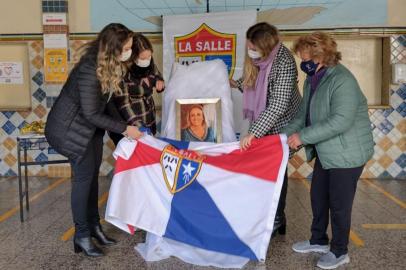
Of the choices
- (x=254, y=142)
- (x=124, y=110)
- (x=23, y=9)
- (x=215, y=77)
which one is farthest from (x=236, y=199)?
(x=23, y=9)

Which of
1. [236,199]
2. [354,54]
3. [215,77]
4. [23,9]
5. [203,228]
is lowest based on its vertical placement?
[203,228]

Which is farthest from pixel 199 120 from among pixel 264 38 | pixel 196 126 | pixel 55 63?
pixel 55 63

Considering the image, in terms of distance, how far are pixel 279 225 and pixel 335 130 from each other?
99cm

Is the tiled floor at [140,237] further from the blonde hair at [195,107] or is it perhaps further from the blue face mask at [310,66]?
the blue face mask at [310,66]

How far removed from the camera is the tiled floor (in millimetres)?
2807

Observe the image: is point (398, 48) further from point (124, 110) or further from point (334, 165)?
point (124, 110)

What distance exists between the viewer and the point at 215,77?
10.00 feet

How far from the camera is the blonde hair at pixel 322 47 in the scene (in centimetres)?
257

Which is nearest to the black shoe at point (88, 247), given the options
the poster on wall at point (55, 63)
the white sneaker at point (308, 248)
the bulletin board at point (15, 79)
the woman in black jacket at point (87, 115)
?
the woman in black jacket at point (87, 115)

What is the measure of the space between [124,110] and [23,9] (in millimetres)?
2933

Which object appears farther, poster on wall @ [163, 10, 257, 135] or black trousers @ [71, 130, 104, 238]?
poster on wall @ [163, 10, 257, 135]

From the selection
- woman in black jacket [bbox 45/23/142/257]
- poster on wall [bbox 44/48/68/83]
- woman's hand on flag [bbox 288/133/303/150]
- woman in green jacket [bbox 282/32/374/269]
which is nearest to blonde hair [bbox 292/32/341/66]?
woman in green jacket [bbox 282/32/374/269]

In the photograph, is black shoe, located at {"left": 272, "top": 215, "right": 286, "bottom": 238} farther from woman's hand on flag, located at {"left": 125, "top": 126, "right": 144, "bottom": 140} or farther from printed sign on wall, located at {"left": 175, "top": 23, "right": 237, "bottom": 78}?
printed sign on wall, located at {"left": 175, "top": 23, "right": 237, "bottom": 78}

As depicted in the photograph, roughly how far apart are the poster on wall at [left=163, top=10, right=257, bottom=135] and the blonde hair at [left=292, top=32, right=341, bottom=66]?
2175mm
